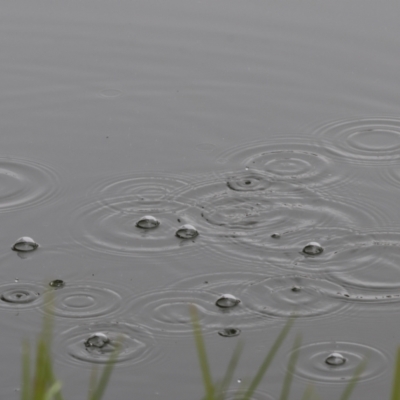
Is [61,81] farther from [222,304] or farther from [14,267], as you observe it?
[222,304]

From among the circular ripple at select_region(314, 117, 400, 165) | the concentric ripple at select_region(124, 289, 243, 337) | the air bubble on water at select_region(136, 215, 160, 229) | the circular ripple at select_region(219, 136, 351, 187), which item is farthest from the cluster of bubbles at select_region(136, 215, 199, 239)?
the circular ripple at select_region(314, 117, 400, 165)

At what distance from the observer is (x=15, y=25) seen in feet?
21.7

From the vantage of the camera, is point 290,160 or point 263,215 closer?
point 263,215

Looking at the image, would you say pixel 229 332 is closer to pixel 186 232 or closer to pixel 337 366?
pixel 337 366

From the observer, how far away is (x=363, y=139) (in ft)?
16.4

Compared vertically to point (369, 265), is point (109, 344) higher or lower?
lower

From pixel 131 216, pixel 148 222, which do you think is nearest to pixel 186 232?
pixel 148 222

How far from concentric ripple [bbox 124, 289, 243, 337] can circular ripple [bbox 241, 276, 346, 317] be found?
11 cm

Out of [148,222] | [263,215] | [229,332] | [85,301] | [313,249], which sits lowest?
[229,332]

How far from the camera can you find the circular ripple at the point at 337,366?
314 cm

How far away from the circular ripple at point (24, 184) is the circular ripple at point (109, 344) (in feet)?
3.63

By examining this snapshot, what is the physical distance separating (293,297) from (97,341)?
83 centimetres

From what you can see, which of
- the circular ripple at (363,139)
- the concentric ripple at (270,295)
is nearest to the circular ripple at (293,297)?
the concentric ripple at (270,295)

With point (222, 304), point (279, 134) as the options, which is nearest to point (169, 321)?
point (222, 304)
